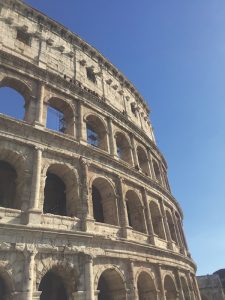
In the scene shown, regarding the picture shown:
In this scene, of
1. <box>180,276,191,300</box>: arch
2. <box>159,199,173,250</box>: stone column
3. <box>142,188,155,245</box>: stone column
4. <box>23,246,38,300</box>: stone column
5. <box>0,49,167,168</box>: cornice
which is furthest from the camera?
<box>180,276,191,300</box>: arch

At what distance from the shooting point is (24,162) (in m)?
11.1

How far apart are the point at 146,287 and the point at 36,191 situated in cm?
728

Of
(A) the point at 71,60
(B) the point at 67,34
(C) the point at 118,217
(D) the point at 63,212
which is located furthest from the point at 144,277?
(B) the point at 67,34

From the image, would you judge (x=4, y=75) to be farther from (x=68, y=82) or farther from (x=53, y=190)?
(x=53, y=190)

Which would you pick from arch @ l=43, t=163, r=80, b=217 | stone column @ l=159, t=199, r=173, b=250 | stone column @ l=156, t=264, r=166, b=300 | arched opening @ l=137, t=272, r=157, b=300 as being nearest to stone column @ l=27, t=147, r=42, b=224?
arch @ l=43, t=163, r=80, b=217

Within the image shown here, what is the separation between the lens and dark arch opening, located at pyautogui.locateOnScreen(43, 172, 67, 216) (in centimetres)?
1311

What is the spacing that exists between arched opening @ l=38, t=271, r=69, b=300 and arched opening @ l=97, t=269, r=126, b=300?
1.71 m

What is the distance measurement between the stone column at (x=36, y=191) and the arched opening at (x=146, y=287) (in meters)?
6.17

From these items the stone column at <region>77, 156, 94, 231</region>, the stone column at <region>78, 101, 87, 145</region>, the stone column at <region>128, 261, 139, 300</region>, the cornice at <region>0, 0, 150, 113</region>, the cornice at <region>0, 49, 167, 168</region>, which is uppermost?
the cornice at <region>0, 0, 150, 113</region>

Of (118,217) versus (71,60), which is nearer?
(118,217)

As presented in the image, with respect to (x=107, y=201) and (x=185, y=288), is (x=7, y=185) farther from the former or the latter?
(x=185, y=288)

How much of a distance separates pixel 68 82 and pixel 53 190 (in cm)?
575

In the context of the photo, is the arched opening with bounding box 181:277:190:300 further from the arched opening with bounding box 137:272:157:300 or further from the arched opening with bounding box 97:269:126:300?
the arched opening with bounding box 97:269:126:300

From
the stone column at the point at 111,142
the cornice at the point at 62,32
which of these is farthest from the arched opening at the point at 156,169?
the cornice at the point at 62,32
